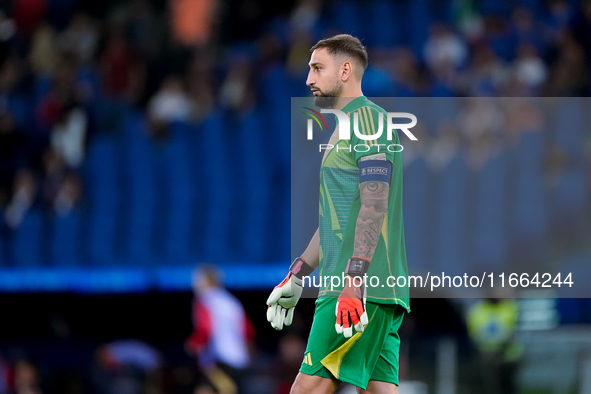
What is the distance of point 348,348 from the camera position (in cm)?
322

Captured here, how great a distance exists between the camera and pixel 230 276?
8.89 meters

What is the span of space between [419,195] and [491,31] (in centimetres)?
281

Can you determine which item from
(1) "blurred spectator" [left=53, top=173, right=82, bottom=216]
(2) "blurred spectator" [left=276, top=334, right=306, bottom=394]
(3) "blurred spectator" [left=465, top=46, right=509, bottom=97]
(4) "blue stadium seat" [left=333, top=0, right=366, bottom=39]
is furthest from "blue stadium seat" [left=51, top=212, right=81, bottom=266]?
(3) "blurred spectator" [left=465, top=46, right=509, bottom=97]

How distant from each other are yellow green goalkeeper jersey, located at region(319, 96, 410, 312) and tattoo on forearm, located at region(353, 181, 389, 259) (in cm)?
14

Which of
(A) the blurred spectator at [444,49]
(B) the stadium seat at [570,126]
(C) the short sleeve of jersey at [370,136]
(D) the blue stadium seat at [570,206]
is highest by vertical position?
(A) the blurred spectator at [444,49]

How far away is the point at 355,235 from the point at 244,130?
7.14 m

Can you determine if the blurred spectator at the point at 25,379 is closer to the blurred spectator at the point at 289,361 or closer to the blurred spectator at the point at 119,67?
the blurred spectator at the point at 289,361

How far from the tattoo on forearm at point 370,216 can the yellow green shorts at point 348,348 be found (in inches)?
10.4

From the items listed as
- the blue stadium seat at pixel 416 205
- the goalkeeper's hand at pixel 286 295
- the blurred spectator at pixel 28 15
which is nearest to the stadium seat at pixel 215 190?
the blue stadium seat at pixel 416 205

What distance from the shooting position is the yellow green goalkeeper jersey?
3217 mm

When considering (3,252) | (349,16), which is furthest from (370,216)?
(349,16)

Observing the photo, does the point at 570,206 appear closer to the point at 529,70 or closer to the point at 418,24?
the point at 529,70

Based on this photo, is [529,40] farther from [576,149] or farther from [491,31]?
[576,149]

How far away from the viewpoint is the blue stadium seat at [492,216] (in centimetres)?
807
